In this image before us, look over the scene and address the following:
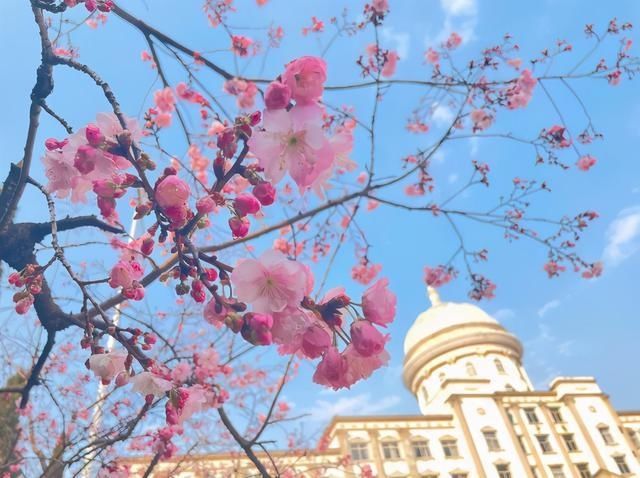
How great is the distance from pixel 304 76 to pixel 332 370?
2.94ft

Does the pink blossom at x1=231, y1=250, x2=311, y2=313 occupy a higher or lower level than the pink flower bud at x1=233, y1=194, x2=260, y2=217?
lower

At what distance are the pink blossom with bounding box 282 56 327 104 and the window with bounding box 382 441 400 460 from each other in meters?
27.0

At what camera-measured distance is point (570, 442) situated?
2780 centimetres

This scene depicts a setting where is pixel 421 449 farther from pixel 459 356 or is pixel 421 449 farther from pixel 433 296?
pixel 433 296

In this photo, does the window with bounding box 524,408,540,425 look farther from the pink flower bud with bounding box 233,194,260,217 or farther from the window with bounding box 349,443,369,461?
the pink flower bud with bounding box 233,194,260,217

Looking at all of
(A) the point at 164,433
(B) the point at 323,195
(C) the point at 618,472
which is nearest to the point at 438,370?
(C) the point at 618,472

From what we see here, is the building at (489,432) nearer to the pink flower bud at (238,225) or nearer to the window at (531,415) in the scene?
the window at (531,415)

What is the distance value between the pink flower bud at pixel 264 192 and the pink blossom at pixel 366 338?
18.2 inches

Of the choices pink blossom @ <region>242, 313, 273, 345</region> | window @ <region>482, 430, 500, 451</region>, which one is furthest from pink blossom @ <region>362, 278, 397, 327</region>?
window @ <region>482, 430, 500, 451</region>

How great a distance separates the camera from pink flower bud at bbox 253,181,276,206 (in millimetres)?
1386

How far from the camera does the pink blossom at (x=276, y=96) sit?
130 cm

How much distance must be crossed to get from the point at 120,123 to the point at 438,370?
34444mm

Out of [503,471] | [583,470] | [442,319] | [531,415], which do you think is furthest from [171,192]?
[442,319]

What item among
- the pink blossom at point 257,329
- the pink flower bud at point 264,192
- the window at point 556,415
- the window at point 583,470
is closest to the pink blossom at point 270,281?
the pink blossom at point 257,329
